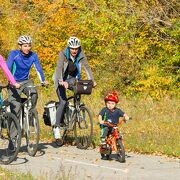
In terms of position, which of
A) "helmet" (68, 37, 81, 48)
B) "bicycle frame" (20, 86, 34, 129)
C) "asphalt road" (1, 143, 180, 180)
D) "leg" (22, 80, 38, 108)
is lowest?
"asphalt road" (1, 143, 180, 180)

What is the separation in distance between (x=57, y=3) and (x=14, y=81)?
1461 cm

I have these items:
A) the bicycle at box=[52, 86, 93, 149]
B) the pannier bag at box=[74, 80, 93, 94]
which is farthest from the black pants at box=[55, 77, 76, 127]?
the pannier bag at box=[74, 80, 93, 94]

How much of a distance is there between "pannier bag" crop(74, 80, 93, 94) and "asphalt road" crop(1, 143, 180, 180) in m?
1.17

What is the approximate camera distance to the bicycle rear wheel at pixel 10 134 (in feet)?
33.4

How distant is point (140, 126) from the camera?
47.7 ft

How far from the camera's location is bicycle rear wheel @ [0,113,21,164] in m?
10.2

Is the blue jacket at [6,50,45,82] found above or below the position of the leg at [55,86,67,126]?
above

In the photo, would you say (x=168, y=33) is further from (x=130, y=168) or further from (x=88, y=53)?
(x=130, y=168)

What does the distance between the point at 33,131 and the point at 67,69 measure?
1602 mm

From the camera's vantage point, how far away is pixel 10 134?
1046 centimetres

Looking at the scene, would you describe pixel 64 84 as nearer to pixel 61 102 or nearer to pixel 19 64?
pixel 61 102

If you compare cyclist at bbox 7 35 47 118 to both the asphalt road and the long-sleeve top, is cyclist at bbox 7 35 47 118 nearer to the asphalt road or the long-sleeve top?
the long-sleeve top

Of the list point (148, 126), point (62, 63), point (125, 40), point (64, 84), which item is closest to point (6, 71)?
point (64, 84)

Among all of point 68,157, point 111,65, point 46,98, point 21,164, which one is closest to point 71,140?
point 68,157
